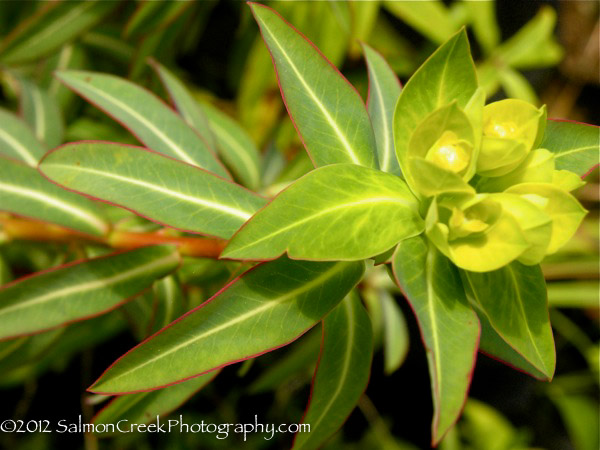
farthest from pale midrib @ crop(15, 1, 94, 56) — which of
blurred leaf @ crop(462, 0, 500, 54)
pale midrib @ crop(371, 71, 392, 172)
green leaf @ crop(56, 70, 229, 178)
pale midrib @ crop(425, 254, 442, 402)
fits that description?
blurred leaf @ crop(462, 0, 500, 54)

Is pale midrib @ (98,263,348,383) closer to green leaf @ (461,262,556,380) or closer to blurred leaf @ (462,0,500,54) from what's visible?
green leaf @ (461,262,556,380)

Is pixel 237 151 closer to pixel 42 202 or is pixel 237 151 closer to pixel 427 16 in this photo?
pixel 42 202

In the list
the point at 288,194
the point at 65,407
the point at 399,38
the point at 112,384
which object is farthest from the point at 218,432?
the point at 399,38

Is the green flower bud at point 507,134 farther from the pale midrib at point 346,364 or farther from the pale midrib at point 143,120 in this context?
the pale midrib at point 143,120

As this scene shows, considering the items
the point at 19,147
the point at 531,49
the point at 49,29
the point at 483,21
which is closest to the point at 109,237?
the point at 19,147

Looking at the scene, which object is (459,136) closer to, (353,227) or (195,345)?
(353,227)
